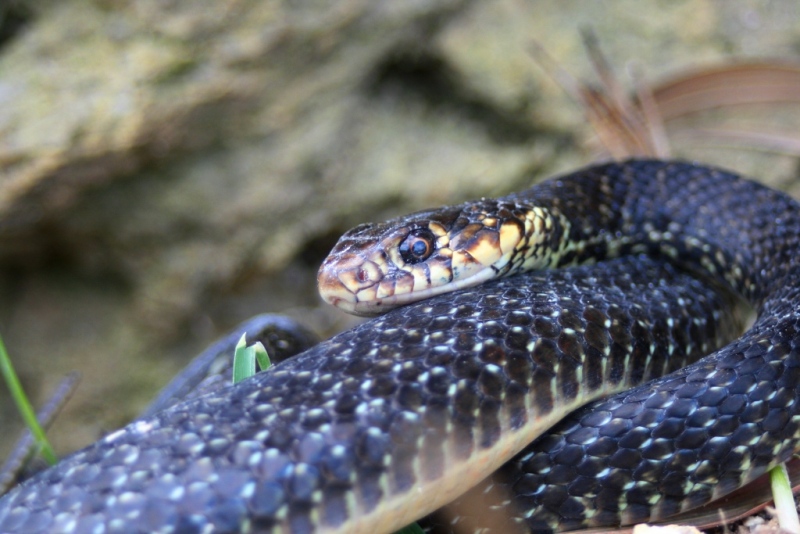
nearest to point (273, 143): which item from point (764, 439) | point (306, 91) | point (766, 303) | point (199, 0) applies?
point (306, 91)

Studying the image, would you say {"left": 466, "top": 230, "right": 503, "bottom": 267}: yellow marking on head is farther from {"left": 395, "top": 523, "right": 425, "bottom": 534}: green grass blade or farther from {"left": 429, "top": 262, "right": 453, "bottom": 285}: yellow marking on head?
{"left": 395, "top": 523, "right": 425, "bottom": 534}: green grass blade

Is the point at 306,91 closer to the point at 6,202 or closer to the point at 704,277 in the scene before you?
the point at 6,202

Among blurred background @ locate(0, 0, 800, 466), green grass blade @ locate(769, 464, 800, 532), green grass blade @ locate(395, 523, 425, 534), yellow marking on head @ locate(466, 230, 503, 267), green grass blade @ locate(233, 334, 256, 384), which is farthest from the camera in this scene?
blurred background @ locate(0, 0, 800, 466)

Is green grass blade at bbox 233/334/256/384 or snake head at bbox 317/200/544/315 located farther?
snake head at bbox 317/200/544/315

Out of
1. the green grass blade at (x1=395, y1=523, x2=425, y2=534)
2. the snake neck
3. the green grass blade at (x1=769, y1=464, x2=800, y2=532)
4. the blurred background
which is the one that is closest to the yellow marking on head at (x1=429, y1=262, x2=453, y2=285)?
the snake neck

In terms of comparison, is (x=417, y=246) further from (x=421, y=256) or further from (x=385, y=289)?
(x=385, y=289)

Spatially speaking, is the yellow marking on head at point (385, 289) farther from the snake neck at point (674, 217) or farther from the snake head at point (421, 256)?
the snake neck at point (674, 217)

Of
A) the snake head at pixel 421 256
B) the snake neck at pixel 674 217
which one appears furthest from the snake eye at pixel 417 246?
the snake neck at pixel 674 217
